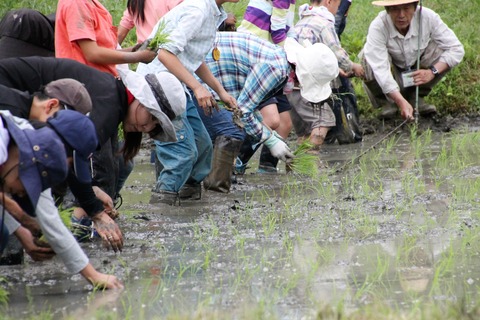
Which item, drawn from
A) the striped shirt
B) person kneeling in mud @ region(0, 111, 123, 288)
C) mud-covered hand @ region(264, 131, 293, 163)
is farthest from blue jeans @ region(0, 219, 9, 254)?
the striped shirt

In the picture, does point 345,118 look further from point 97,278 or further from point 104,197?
point 97,278

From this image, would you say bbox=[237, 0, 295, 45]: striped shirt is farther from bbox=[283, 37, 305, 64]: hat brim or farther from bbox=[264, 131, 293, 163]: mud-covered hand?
bbox=[264, 131, 293, 163]: mud-covered hand

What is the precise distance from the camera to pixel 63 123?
3.87 metres

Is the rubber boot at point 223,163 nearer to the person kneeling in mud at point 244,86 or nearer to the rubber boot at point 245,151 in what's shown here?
the person kneeling in mud at point 244,86

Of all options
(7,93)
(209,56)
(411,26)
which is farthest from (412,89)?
(7,93)

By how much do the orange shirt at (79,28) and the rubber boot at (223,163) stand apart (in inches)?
47.2

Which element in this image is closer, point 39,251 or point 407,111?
point 39,251

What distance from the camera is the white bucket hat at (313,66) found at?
7.38 m

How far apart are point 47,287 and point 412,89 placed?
606 cm

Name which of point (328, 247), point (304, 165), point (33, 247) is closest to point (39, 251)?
point (33, 247)

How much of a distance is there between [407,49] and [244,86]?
312 cm

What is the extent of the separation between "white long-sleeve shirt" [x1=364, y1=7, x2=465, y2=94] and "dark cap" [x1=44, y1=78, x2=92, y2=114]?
512 centimetres

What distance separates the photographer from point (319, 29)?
8367 millimetres

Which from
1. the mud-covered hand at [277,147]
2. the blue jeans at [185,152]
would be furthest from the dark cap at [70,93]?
the mud-covered hand at [277,147]
